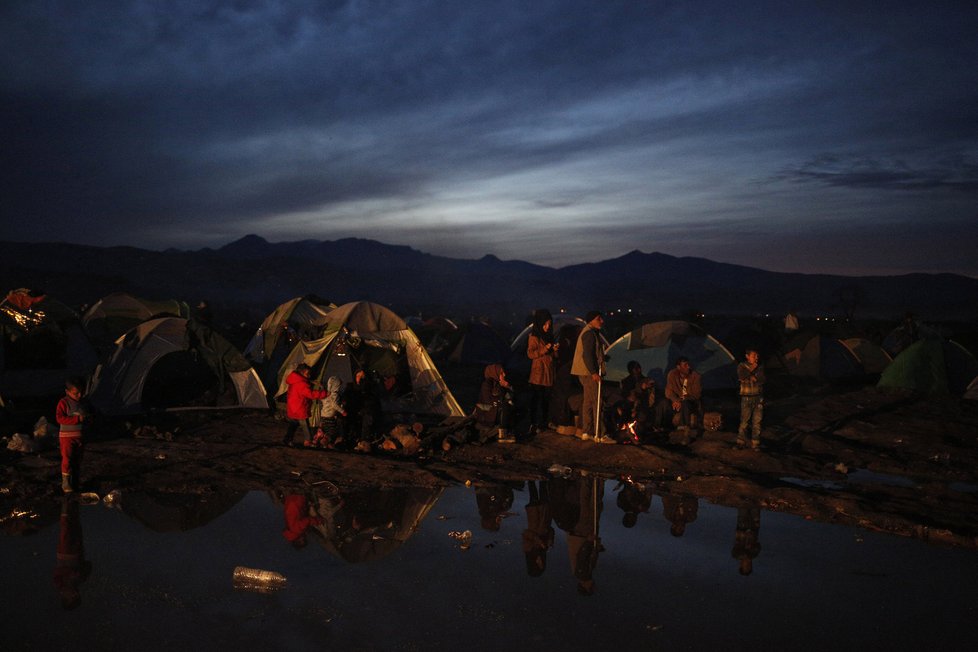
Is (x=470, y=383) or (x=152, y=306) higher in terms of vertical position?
(x=152, y=306)

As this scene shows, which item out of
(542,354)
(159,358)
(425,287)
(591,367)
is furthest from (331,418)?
(425,287)

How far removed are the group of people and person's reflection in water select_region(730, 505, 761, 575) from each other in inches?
113

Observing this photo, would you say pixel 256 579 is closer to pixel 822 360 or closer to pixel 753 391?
pixel 753 391

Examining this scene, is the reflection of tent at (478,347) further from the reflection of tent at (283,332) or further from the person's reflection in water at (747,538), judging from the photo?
the person's reflection in water at (747,538)

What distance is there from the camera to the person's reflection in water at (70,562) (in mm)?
5470

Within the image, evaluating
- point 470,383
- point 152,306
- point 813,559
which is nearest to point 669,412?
point 813,559

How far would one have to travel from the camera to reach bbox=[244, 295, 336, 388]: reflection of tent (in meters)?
13.9

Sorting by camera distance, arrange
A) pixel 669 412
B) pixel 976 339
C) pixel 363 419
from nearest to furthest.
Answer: pixel 363 419, pixel 669 412, pixel 976 339

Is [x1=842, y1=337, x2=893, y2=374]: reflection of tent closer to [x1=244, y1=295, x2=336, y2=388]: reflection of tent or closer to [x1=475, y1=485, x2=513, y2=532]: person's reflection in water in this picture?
[x1=244, y1=295, x2=336, y2=388]: reflection of tent

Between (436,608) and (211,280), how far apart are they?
126m

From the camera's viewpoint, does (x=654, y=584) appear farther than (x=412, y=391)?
No

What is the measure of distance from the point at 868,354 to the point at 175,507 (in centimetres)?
1964

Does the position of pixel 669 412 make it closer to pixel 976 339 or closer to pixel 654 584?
pixel 654 584

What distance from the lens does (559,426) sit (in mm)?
11531
